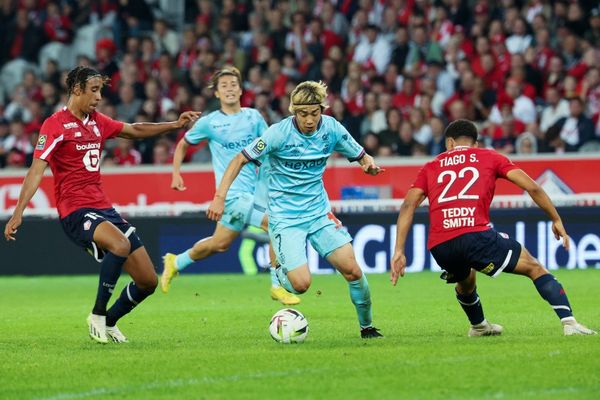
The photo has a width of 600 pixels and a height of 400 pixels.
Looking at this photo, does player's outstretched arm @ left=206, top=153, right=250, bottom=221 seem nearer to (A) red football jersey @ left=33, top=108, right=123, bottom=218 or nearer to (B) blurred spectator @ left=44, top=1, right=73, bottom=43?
(A) red football jersey @ left=33, top=108, right=123, bottom=218

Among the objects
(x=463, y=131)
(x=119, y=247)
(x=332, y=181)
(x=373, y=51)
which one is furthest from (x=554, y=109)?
(x=119, y=247)

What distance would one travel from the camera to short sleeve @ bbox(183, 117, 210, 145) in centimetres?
1352

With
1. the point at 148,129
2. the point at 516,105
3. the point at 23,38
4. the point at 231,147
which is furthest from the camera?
the point at 23,38

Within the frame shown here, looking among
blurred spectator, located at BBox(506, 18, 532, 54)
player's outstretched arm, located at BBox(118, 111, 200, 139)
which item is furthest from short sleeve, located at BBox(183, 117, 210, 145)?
blurred spectator, located at BBox(506, 18, 532, 54)

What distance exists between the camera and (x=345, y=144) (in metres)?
10.2

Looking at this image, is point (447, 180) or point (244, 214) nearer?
point (447, 180)

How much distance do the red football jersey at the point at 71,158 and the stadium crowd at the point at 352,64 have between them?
9.77 meters

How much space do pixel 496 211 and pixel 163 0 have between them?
33.2 feet

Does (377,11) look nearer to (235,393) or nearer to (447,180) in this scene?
(447,180)

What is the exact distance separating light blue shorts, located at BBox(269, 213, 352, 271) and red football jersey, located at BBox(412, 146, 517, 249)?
30.9 inches

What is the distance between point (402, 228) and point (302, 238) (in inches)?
32.6

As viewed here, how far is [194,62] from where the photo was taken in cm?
2327

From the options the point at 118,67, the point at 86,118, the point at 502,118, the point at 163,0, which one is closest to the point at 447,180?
the point at 86,118

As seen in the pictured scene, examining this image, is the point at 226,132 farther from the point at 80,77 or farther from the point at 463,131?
the point at 463,131
